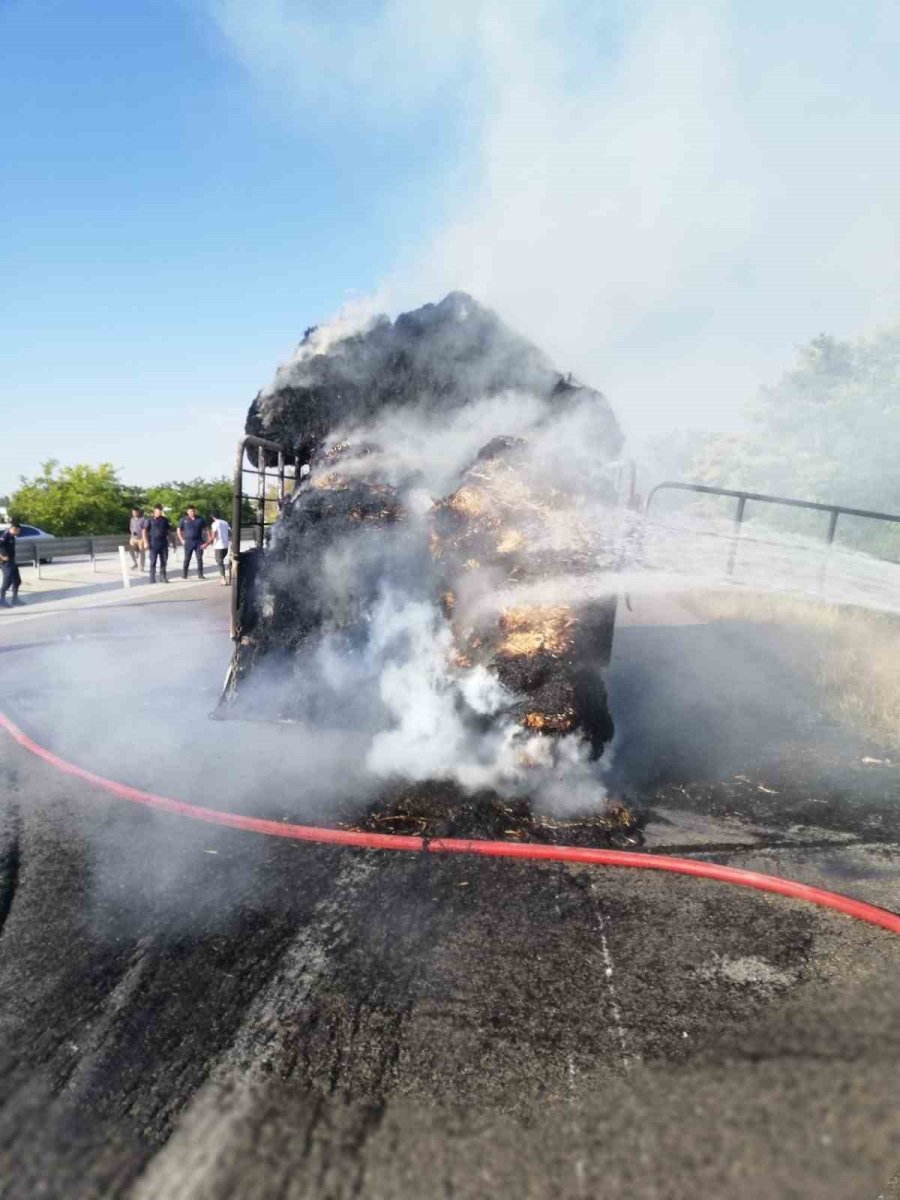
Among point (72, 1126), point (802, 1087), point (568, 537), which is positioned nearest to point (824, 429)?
point (568, 537)

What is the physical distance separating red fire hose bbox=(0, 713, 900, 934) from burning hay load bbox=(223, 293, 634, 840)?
289 mm

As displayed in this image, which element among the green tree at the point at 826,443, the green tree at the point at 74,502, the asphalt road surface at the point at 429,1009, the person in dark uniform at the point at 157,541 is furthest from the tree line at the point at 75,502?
the asphalt road surface at the point at 429,1009

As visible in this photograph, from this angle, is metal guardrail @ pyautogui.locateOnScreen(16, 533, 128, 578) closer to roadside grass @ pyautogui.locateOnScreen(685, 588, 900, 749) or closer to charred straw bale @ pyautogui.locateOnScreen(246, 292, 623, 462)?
charred straw bale @ pyautogui.locateOnScreen(246, 292, 623, 462)

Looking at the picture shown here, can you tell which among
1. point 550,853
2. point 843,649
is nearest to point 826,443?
point 843,649

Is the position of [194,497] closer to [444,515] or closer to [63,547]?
[63,547]

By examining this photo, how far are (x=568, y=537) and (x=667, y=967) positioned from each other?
2.96 metres

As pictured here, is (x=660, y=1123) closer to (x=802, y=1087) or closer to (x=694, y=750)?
(x=802, y=1087)

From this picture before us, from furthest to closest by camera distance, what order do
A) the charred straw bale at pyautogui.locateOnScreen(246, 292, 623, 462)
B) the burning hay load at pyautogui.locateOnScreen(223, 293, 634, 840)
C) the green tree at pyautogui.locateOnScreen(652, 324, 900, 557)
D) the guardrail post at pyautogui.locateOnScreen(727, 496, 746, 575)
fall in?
the green tree at pyautogui.locateOnScreen(652, 324, 900, 557), the guardrail post at pyautogui.locateOnScreen(727, 496, 746, 575), the charred straw bale at pyautogui.locateOnScreen(246, 292, 623, 462), the burning hay load at pyautogui.locateOnScreen(223, 293, 634, 840)

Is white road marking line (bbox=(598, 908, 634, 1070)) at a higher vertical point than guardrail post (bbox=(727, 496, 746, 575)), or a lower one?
lower

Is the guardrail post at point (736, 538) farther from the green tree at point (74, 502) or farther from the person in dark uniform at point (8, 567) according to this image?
the green tree at point (74, 502)

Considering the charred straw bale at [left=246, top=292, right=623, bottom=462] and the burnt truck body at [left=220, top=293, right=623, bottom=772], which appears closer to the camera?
the burnt truck body at [left=220, top=293, right=623, bottom=772]

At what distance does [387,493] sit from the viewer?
19.0 ft

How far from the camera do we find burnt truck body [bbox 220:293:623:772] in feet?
16.3

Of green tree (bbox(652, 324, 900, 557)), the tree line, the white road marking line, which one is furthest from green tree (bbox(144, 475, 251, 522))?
the white road marking line
